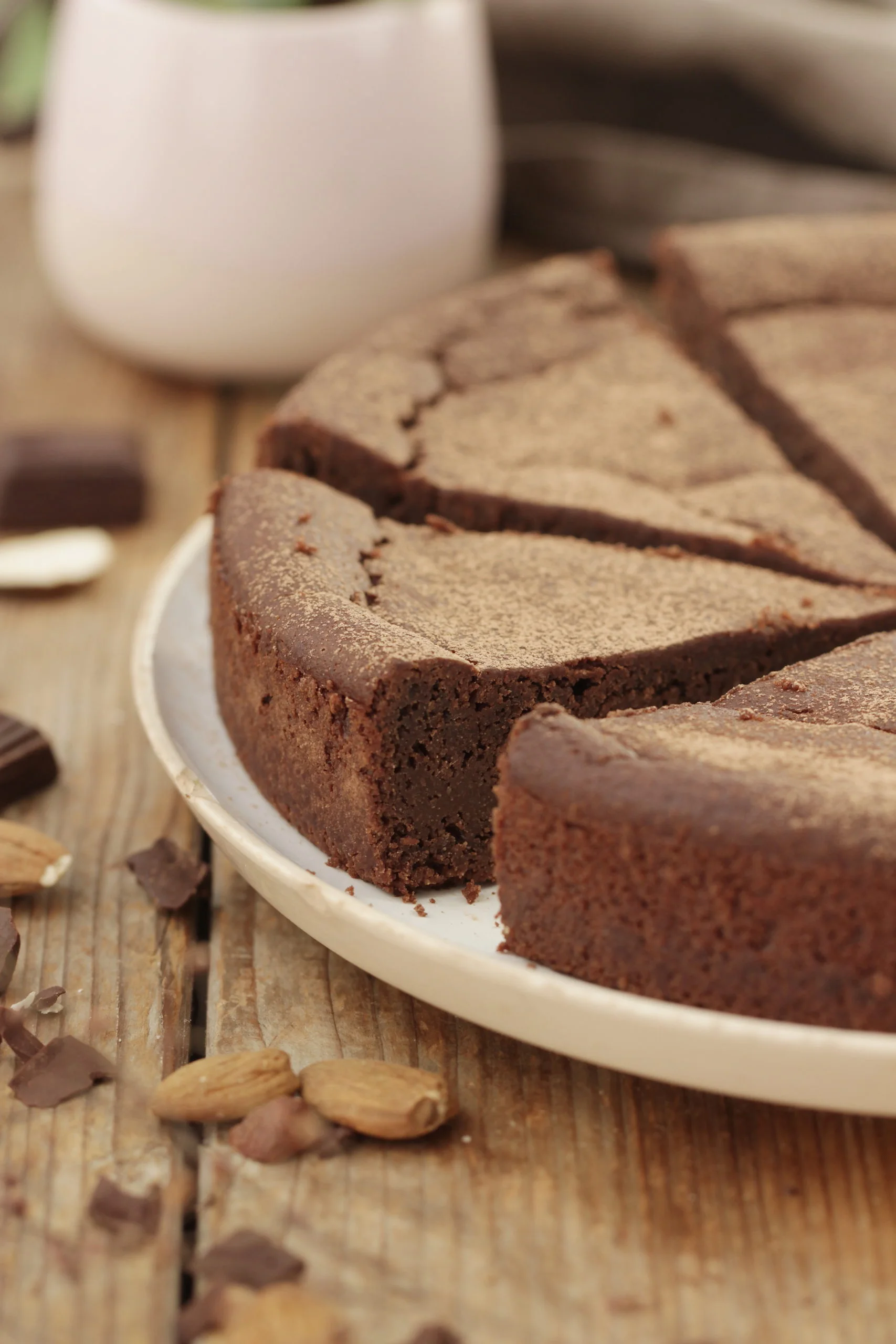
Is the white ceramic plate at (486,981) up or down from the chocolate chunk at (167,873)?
up

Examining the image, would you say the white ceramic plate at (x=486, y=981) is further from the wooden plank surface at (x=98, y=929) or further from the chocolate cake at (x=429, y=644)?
the wooden plank surface at (x=98, y=929)

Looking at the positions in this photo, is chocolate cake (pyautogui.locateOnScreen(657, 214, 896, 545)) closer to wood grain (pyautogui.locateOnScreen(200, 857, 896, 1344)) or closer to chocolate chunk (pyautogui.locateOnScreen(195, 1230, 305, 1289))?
wood grain (pyautogui.locateOnScreen(200, 857, 896, 1344))

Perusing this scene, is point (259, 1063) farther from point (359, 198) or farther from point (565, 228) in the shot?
point (565, 228)

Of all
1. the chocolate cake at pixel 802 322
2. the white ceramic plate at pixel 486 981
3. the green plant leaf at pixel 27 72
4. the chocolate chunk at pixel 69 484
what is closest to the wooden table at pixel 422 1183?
the white ceramic plate at pixel 486 981

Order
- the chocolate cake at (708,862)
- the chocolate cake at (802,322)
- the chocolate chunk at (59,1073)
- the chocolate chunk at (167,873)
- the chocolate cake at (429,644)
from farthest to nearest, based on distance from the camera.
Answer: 1. the chocolate cake at (802,322)
2. the chocolate chunk at (167,873)
3. the chocolate cake at (429,644)
4. the chocolate chunk at (59,1073)
5. the chocolate cake at (708,862)

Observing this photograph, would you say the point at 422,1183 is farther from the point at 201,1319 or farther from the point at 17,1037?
the point at 17,1037

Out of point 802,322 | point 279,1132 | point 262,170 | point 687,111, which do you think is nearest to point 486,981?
point 279,1132
